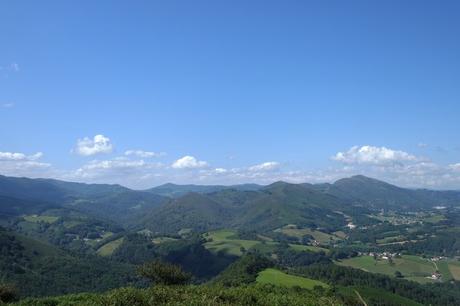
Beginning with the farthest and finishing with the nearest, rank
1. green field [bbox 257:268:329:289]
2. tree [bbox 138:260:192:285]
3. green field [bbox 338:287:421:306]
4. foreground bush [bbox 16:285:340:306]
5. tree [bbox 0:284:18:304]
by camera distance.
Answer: green field [bbox 338:287:421:306] → green field [bbox 257:268:329:289] → tree [bbox 138:260:192:285] → tree [bbox 0:284:18:304] → foreground bush [bbox 16:285:340:306]

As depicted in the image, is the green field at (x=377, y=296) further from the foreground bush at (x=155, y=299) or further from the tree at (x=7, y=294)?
the tree at (x=7, y=294)

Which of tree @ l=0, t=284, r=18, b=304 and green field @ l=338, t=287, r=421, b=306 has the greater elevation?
tree @ l=0, t=284, r=18, b=304

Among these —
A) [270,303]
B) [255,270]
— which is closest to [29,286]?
[255,270]

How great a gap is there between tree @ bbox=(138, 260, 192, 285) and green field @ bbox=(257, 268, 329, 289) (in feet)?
240

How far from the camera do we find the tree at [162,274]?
62.8 m

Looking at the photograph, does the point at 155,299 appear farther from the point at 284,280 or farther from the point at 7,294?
the point at 284,280

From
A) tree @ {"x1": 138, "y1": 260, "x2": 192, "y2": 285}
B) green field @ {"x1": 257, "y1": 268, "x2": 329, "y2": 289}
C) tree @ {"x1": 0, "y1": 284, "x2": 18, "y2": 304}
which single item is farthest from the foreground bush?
green field @ {"x1": 257, "y1": 268, "x2": 329, "y2": 289}

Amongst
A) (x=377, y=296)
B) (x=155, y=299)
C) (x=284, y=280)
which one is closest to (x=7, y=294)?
(x=155, y=299)

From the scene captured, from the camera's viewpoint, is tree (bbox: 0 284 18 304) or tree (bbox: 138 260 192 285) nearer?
tree (bbox: 0 284 18 304)

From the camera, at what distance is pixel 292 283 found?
13938 cm

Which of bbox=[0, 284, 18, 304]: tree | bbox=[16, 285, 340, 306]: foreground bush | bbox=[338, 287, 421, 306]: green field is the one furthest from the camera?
bbox=[338, 287, 421, 306]: green field

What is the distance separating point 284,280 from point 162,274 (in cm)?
8886

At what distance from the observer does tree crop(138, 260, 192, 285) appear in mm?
62812

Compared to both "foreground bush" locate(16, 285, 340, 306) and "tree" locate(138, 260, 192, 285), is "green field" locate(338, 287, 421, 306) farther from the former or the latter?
"foreground bush" locate(16, 285, 340, 306)
